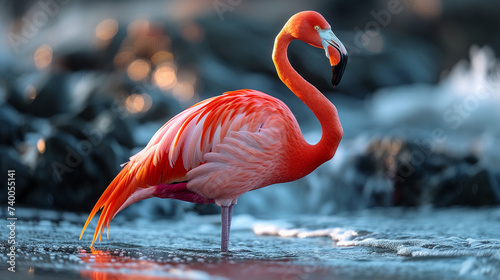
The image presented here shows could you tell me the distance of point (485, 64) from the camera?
319 inches

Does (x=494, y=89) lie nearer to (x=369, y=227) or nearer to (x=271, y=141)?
(x=369, y=227)

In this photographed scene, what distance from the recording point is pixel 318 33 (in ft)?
11.4

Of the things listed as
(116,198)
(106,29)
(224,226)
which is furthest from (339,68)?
(106,29)

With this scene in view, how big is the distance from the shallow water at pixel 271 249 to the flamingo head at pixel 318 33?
111 cm

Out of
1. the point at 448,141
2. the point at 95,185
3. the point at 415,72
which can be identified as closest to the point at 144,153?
the point at 95,185

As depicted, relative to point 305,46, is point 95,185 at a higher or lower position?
lower

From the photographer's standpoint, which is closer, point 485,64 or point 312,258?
point 312,258

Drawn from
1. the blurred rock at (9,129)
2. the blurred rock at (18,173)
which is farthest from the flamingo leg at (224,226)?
the blurred rock at (9,129)

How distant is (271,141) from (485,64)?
583 centimetres

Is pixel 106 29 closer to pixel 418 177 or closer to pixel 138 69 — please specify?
pixel 138 69

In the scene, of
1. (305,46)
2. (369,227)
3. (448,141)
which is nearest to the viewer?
(369,227)

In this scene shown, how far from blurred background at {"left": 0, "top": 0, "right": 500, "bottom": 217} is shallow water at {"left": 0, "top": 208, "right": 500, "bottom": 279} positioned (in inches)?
28.0

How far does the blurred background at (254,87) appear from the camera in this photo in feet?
20.8

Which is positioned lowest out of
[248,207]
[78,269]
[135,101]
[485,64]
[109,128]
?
[78,269]
